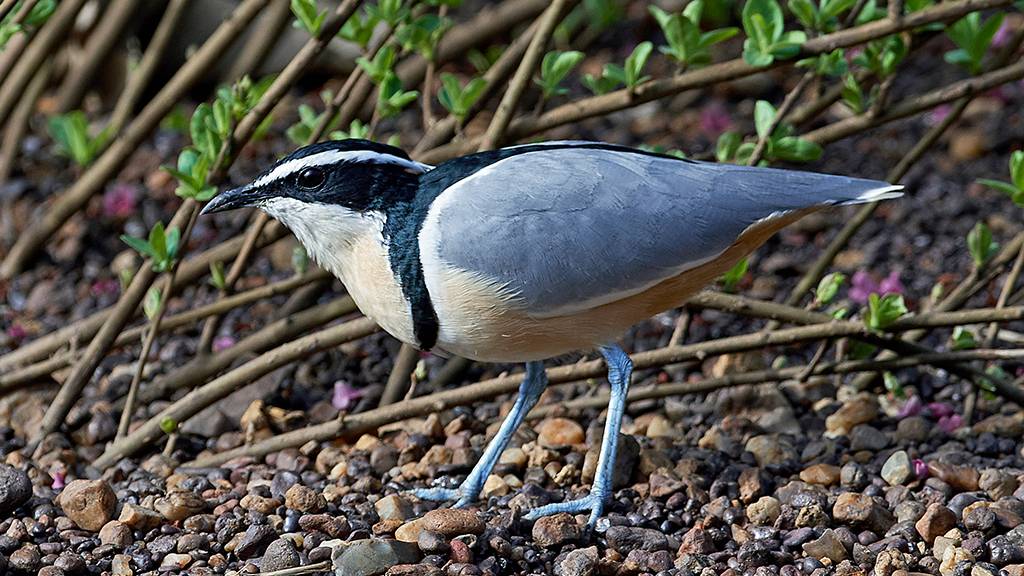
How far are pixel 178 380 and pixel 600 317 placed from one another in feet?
5.04

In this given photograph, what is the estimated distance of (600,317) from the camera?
11.2 feet

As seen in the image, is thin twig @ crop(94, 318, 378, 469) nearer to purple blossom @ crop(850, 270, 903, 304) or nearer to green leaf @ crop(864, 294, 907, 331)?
green leaf @ crop(864, 294, 907, 331)

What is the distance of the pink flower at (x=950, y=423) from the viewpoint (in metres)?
4.11

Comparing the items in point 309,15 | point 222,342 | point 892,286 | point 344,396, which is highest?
point 309,15

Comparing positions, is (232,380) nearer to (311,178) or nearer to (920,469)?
(311,178)

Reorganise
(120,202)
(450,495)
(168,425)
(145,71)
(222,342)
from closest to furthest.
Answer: (450,495)
(168,425)
(222,342)
(145,71)
(120,202)

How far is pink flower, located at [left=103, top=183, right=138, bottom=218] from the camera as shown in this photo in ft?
18.6

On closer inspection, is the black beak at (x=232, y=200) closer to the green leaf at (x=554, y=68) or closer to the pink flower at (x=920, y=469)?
the green leaf at (x=554, y=68)

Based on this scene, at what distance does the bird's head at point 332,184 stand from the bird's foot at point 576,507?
86 centimetres

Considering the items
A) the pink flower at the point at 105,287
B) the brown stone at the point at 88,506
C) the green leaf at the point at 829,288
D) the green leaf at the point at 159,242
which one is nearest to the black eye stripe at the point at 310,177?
the green leaf at the point at 159,242

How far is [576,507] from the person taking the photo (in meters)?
3.50

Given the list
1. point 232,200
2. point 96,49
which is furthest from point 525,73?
point 96,49

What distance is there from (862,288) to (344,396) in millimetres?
1839

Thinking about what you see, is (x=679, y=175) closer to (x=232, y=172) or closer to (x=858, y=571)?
(x=858, y=571)
